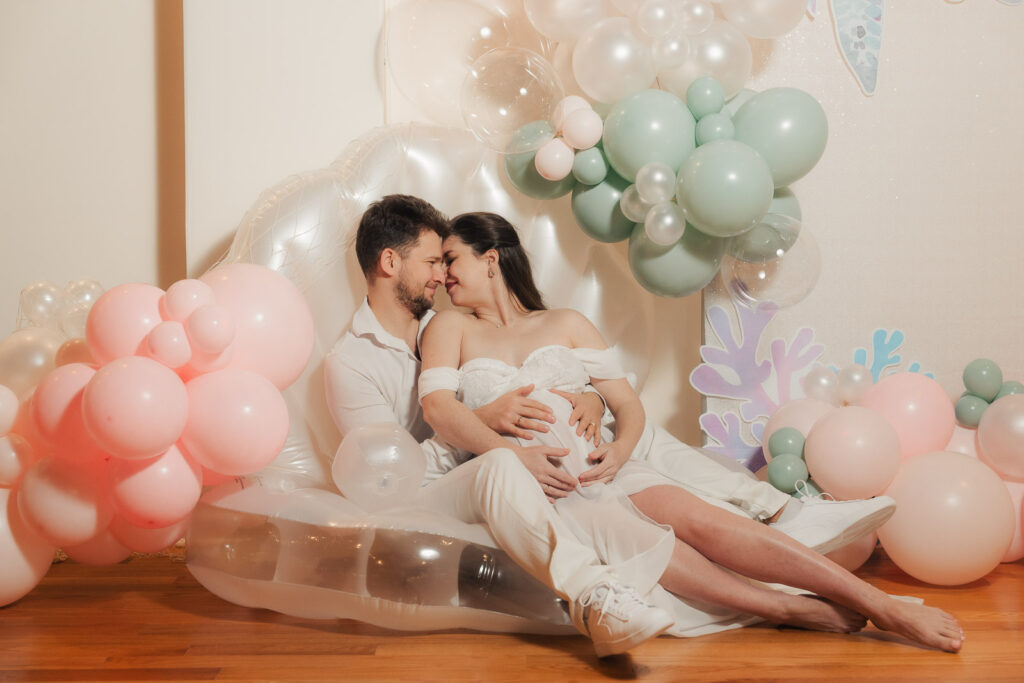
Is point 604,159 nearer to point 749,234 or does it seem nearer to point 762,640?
point 749,234

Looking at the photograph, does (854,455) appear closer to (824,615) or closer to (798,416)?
(798,416)

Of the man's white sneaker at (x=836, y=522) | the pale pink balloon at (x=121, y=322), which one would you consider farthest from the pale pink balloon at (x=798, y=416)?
the pale pink balloon at (x=121, y=322)

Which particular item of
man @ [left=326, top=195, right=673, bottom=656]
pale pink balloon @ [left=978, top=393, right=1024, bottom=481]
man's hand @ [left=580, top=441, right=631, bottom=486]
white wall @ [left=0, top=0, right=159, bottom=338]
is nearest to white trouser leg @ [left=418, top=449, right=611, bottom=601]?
man @ [left=326, top=195, right=673, bottom=656]

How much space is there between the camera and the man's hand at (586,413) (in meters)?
2.29

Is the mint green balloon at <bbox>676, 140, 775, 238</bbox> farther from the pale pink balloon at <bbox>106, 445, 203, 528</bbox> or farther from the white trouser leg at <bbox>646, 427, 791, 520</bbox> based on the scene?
the pale pink balloon at <bbox>106, 445, 203, 528</bbox>

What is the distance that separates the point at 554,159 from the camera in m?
2.47

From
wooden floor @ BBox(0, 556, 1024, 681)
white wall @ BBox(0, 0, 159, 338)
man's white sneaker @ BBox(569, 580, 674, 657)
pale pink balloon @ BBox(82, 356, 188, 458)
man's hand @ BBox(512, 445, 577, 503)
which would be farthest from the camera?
white wall @ BBox(0, 0, 159, 338)

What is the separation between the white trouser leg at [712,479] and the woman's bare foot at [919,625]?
37 centimetres

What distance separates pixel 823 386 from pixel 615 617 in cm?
127

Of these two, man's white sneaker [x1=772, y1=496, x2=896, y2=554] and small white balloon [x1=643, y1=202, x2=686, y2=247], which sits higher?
small white balloon [x1=643, y1=202, x2=686, y2=247]

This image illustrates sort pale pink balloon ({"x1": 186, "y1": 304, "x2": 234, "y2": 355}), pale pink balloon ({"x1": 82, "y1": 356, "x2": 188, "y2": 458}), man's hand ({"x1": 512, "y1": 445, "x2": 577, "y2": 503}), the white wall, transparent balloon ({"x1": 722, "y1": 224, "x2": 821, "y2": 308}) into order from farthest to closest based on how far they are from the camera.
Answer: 1. the white wall
2. transparent balloon ({"x1": 722, "y1": 224, "x2": 821, "y2": 308})
3. man's hand ({"x1": 512, "y1": 445, "x2": 577, "y2": 503})
4. pale pink balloon ({"x1": 186, "y1": 304, "x2": 234, "y2": 355})
5. pale pink balloon ({"x1": 82, "y1": 356, "x2": 188, "y2": 458})

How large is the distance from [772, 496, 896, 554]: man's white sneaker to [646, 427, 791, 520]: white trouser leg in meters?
0.06

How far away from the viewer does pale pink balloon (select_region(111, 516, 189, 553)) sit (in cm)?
218

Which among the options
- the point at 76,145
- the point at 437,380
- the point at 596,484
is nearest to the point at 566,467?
the point at 596,484
